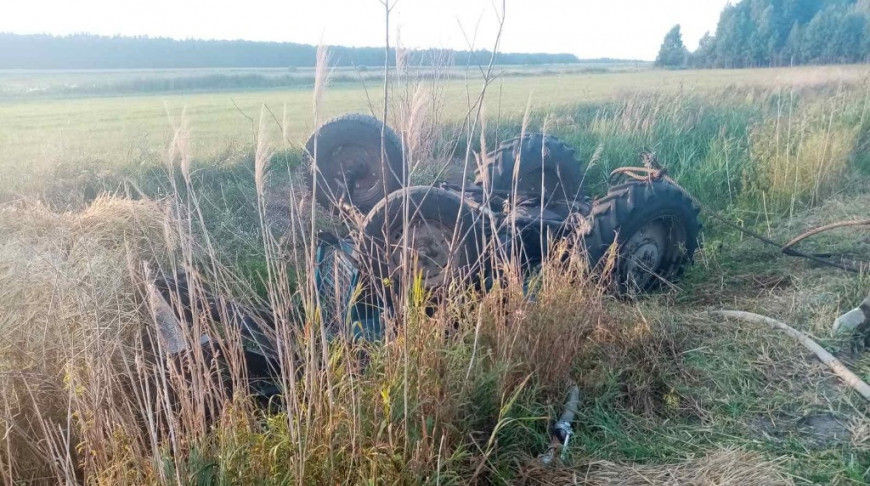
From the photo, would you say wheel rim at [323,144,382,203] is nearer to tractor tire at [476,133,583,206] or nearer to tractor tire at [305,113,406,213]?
tractor tire at [305,113,406,213]


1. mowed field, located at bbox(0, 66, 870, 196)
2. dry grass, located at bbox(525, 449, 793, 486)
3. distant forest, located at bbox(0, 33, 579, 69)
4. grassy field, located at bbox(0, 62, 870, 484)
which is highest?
distant forest, located at bbox(0, 33, 579, 69)

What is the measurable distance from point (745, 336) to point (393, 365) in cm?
210

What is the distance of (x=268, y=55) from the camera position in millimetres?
49625

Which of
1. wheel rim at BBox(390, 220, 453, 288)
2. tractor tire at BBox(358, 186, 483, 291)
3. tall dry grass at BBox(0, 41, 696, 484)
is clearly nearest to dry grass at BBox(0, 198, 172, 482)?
tall dry grass at BBox(0, 41, 696, 484)

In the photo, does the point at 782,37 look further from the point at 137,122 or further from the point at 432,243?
the point at 432,243

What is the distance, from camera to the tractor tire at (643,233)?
4238mm

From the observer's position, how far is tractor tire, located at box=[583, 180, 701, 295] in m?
4.24

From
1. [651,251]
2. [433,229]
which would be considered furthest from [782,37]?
[433,229]

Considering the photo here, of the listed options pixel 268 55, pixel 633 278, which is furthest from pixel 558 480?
pixel 268 55

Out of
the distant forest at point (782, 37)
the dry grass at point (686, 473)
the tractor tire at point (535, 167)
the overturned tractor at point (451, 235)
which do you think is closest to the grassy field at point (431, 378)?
the dry grass at point (686, 473)

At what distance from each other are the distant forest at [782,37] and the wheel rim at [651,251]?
36.5 m

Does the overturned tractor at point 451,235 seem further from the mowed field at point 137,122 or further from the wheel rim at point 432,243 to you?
the mowed field at point 137,122

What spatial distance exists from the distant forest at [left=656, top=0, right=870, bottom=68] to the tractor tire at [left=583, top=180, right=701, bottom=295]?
120 ft

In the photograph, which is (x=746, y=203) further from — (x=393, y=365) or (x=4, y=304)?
(x=4, y=304)
